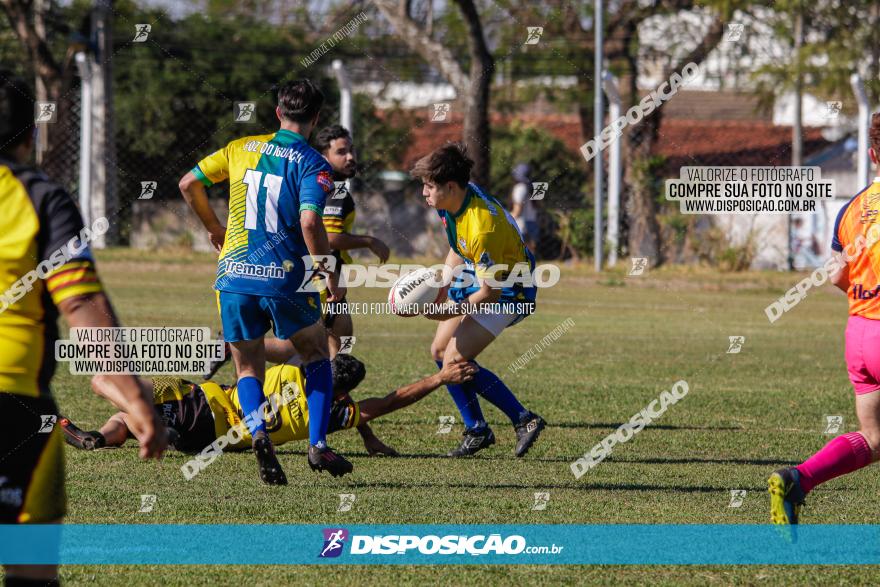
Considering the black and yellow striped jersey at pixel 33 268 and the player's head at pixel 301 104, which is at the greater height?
the player's head at pixel 301 104

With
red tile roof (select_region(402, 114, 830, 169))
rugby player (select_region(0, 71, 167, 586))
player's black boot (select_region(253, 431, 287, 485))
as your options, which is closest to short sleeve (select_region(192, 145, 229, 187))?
player's black boot (select_region(253, 431, 287, 485))

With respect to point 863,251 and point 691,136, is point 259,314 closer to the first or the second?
point 863,251

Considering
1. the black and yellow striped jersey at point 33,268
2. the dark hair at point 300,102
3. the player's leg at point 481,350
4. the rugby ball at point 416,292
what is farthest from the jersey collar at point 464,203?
the black and yellow striped jersey at point 33,268

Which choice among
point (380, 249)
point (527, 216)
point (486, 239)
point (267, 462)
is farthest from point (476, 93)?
point (267, 462)

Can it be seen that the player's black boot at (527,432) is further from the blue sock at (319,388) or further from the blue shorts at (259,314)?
the blue shorts at (259,314)

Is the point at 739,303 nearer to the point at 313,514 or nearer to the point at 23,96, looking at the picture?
the point at 313,514

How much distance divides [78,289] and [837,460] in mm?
3753

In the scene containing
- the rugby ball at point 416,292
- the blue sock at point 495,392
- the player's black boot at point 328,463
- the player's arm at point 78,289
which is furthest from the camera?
the rugby ball at point 416,292

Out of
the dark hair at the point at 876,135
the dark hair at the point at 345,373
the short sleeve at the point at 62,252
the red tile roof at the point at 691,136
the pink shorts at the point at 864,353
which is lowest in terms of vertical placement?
the dark hair at the point at 345,373

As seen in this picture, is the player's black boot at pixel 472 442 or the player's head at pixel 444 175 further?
the player's black boot at pixel 472 442

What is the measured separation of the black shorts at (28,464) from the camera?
11.6ft

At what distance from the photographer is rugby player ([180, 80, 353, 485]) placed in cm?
701

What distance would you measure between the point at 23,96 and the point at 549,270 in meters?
18.9

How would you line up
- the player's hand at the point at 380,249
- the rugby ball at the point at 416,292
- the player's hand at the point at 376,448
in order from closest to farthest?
the player's hand at the point at 376,448 → the rugby ball at the point at 416,292 → the player's hand at the point at 380,249
